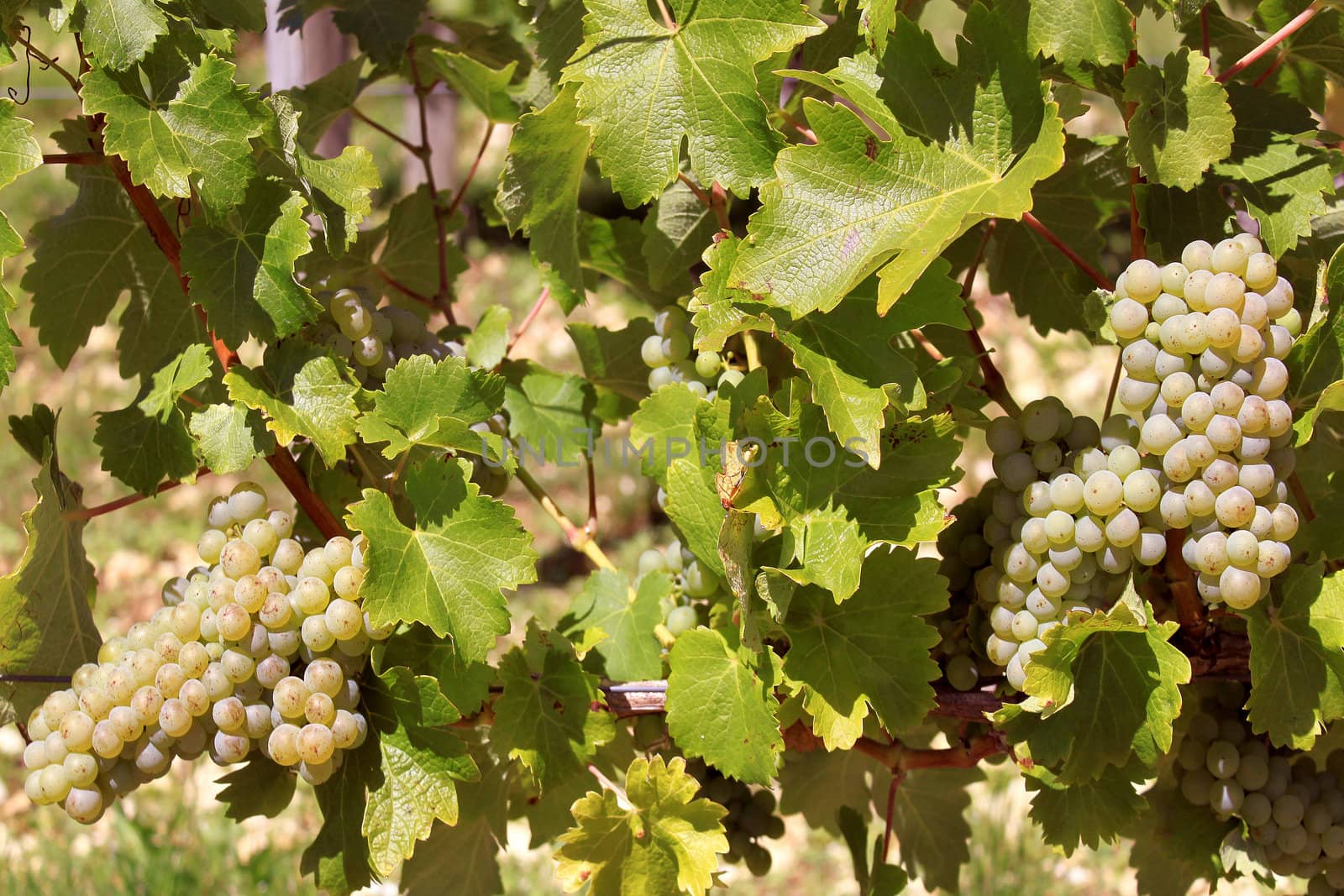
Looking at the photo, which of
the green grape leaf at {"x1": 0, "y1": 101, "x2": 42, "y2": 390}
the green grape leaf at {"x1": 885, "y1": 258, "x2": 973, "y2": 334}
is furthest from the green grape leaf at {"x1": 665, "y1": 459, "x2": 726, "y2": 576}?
the green grape leaf at {"x1": 0, "y1": 101, "x2": 42, "y2": 390}

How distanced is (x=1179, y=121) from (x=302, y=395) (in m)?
0.75

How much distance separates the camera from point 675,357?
116 centimetres

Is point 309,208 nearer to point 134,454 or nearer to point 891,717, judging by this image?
point 134,454

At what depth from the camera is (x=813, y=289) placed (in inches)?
33.8

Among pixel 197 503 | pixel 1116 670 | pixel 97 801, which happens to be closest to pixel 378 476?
pixel 97 801

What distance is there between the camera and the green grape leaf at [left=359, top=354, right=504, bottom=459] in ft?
3.20

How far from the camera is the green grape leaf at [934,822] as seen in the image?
141 cm

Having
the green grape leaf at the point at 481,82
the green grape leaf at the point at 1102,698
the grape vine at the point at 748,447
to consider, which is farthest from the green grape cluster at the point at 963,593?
the green grape leaf at the point at 481,82

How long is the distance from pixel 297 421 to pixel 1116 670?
0.71 metres

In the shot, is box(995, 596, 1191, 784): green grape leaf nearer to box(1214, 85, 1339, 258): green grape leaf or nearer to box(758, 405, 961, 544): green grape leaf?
box(758, 405, 961, 544): green grape leaf

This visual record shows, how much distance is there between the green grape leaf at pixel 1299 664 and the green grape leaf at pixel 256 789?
84 cm

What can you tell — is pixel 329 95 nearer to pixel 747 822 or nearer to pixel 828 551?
pixel 828 551

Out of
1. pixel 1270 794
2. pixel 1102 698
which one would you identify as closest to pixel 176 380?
pixel 1102 698

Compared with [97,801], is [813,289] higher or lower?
higher
